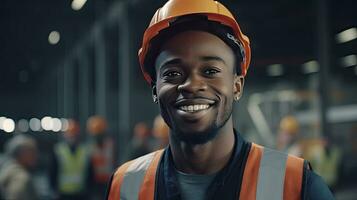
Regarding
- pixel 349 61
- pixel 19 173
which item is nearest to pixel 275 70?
pixel 349 61

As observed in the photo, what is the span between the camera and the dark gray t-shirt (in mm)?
1751

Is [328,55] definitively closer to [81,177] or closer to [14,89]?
[81,177]

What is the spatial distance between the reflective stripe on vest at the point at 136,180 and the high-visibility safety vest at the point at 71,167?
6737mm

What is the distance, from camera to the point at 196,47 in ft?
5.51

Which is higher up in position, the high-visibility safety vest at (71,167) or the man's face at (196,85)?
the man's face at (196,85)

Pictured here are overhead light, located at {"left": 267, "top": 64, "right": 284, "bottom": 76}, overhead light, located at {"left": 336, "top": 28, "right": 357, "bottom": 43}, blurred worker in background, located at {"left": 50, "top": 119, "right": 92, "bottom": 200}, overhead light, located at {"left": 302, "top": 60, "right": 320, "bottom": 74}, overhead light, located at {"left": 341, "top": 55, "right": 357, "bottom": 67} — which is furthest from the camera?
overhead light, located at {"left": 267, "top": 64, "right": 284, "bottom": 76}

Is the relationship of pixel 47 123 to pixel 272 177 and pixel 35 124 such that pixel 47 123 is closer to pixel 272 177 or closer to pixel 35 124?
pixel 35 124

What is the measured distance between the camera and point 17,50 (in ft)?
69.1

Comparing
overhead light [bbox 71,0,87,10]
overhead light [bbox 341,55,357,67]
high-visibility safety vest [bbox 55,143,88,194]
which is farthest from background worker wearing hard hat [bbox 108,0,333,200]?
overhead light [bbox 341,55,357,67]

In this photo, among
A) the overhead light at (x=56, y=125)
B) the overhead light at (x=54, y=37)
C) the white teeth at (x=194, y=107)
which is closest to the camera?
the white teeth at (x=194, y=107)

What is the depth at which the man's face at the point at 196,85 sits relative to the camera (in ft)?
5.39

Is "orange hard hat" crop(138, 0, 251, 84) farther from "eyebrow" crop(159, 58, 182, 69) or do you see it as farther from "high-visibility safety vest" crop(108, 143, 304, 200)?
"high-visibility safety vest" crop(108, 143, 304, 200)

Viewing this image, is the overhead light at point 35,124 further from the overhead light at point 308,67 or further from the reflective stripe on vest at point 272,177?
the reflective stripe on vest at point 272,177

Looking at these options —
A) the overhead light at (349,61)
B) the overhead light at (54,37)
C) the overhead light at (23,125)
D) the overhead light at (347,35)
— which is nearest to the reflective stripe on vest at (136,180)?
the overhead light at (347,35)
